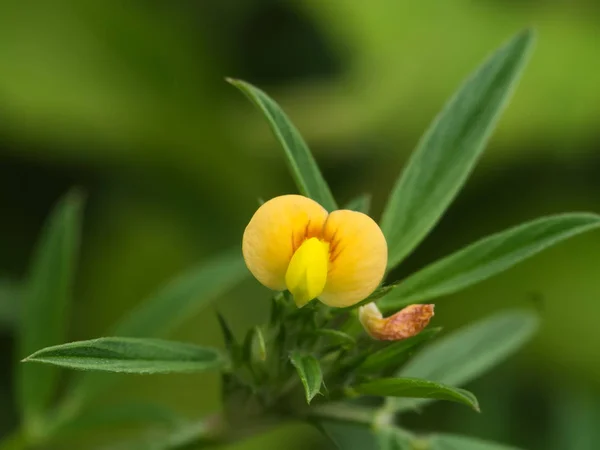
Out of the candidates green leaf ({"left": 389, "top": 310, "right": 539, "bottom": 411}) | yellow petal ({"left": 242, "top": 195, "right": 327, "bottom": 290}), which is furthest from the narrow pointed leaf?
yellow petal ({"left": 242, "top": 195, "right": 327, "bottom": 290})

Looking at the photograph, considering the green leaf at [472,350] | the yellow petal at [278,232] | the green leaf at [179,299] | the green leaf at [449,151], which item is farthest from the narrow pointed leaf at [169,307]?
the yellow petal at [278,232]

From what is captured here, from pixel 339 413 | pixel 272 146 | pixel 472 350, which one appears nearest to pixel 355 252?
pixel 339 413

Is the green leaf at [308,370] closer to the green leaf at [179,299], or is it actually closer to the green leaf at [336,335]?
the green leaf at [336,335]

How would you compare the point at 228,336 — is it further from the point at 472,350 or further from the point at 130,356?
the point at 472,350

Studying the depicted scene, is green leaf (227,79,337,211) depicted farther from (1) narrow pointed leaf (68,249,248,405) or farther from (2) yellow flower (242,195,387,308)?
(1) narrow pointed leaf (68,249,248,405)

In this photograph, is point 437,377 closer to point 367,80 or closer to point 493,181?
point 493,181

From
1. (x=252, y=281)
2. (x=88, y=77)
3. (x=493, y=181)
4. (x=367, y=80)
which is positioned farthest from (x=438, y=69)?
(x=88, y=77)
